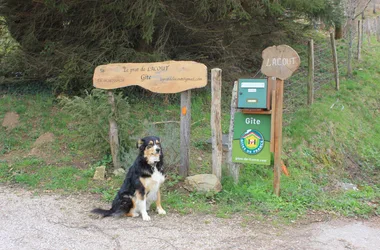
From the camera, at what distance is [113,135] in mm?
7473

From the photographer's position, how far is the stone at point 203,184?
20.7ft

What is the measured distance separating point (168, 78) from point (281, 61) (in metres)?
1.81

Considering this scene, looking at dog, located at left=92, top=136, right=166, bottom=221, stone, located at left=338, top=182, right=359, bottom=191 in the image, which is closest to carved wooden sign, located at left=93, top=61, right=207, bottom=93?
dog, located at left=92, top=136, right=166, bottom=221

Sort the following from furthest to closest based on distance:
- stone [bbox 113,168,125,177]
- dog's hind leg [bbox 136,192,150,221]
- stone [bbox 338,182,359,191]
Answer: stone [bbox 338,182,359,191], stone [bbox 113,168,125,177], dog's hind leg [bbox 136,192,150,221]

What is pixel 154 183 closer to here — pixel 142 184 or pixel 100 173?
pixel 142 184

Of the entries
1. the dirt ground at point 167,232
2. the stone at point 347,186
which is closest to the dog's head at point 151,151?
the dirt ground at point 167,232

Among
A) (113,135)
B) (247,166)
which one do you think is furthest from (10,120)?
(247,166)

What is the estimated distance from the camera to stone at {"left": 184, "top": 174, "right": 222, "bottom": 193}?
6.31 metres

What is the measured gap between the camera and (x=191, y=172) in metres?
7.32

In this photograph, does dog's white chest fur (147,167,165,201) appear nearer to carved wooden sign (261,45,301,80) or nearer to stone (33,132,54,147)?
carved wooden sign (261,45,301,80)

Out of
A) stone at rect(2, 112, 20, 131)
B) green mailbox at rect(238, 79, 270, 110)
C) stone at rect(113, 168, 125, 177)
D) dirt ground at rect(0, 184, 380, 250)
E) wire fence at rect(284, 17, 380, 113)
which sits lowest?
dirt ground at rect(0, 184, 380, 250)

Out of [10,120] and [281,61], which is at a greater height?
[281,61]

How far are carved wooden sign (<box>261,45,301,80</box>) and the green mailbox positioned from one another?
20cm

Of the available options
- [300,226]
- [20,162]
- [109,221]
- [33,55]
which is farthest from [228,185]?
[33,55]
